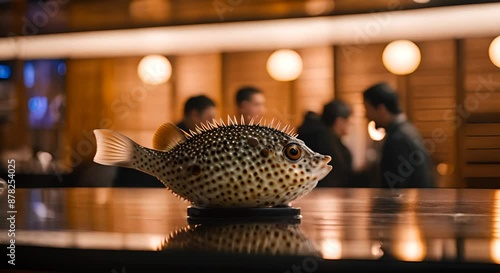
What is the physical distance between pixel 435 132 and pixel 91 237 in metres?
4.32

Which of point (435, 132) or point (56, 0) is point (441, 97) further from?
point (56, 0)

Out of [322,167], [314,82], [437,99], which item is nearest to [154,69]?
[314,82]

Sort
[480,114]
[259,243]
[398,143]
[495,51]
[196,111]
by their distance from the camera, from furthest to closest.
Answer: [480,114], [495,51], [196,111], [398,143], [259,243]

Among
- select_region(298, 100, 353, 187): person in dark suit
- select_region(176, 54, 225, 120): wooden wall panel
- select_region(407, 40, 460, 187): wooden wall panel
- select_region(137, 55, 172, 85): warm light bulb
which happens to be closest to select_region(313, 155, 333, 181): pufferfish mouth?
select_region(298, 100, 353, 187): person in dark suit

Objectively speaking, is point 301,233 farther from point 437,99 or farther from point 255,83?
point 255,83

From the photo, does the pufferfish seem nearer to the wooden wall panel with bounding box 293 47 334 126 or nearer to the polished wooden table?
the polished wooden table

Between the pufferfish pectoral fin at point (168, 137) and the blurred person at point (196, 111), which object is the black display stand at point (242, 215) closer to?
the pufferfish pectoral fin at point (168, 137)

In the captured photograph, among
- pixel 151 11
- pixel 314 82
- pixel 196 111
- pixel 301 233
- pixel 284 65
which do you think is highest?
pixel 151 11

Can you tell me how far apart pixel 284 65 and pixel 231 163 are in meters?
4.27

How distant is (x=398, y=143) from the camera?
3.10 m

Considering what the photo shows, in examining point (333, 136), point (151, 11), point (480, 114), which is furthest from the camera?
point (151, 11)

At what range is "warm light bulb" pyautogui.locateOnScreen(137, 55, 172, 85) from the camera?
212 inches

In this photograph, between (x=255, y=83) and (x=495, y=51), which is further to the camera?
(x=255, y=83)

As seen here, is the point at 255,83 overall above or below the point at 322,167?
above
